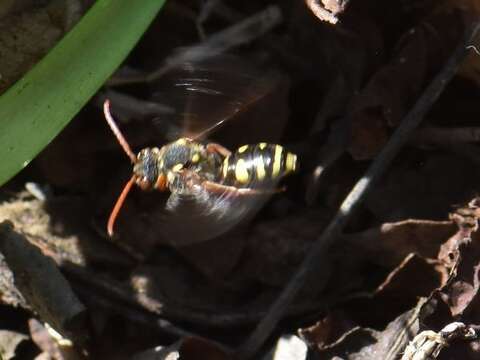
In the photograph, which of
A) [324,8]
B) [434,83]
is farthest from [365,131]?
[324,8]

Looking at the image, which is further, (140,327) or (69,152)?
(69,152)

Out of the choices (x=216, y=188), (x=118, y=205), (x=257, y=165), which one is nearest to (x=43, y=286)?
(x=118, y=205)

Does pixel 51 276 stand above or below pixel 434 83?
below

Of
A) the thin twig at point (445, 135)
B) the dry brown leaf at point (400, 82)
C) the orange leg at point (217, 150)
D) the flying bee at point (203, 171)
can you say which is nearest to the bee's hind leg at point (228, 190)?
the flying bee at point (203, 171)

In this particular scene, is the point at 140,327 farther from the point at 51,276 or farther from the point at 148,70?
the point at 148,70

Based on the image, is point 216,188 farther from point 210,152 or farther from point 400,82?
point 400,82
